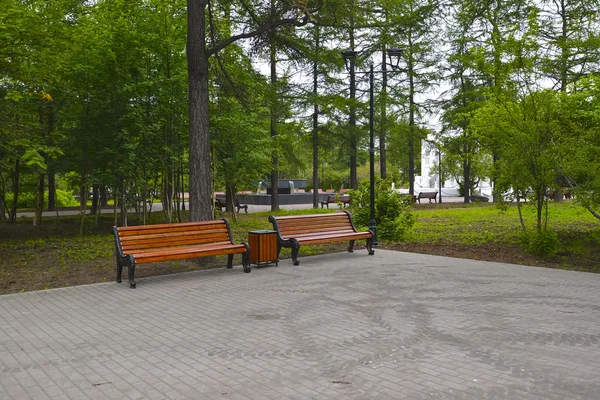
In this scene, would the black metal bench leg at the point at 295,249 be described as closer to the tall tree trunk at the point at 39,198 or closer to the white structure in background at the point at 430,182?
the tall tree trunk at the point at 39,198

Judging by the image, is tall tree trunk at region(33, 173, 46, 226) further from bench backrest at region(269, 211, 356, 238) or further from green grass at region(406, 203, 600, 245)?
green grass at region(406, 203, 600, 245)

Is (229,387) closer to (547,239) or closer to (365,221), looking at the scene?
(547,239)

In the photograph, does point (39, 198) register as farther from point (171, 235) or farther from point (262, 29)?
point (262, 29)

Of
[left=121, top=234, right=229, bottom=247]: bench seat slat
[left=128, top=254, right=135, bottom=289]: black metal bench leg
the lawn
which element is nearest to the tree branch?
[left=121, top=234, right=229, bottom=247]: bench seat slat

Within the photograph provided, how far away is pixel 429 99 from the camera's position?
3153 cm

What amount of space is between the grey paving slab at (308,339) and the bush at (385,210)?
16.7 ft

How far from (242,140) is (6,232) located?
26.5 ft

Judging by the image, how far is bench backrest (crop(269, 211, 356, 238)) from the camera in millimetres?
11133

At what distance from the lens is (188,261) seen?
11.0 metres

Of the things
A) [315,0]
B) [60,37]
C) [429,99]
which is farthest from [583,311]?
[429,99]

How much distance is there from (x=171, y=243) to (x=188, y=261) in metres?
1.72

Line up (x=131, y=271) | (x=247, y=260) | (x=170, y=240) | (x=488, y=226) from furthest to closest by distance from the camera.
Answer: (x=488, y=226) < (x=247, y=260) < (x=170, y=240) < (x=131, y=271)

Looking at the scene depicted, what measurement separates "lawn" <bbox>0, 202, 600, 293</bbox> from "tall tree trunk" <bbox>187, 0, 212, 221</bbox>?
136 cm

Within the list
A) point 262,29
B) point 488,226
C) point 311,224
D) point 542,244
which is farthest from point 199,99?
point 488,226
